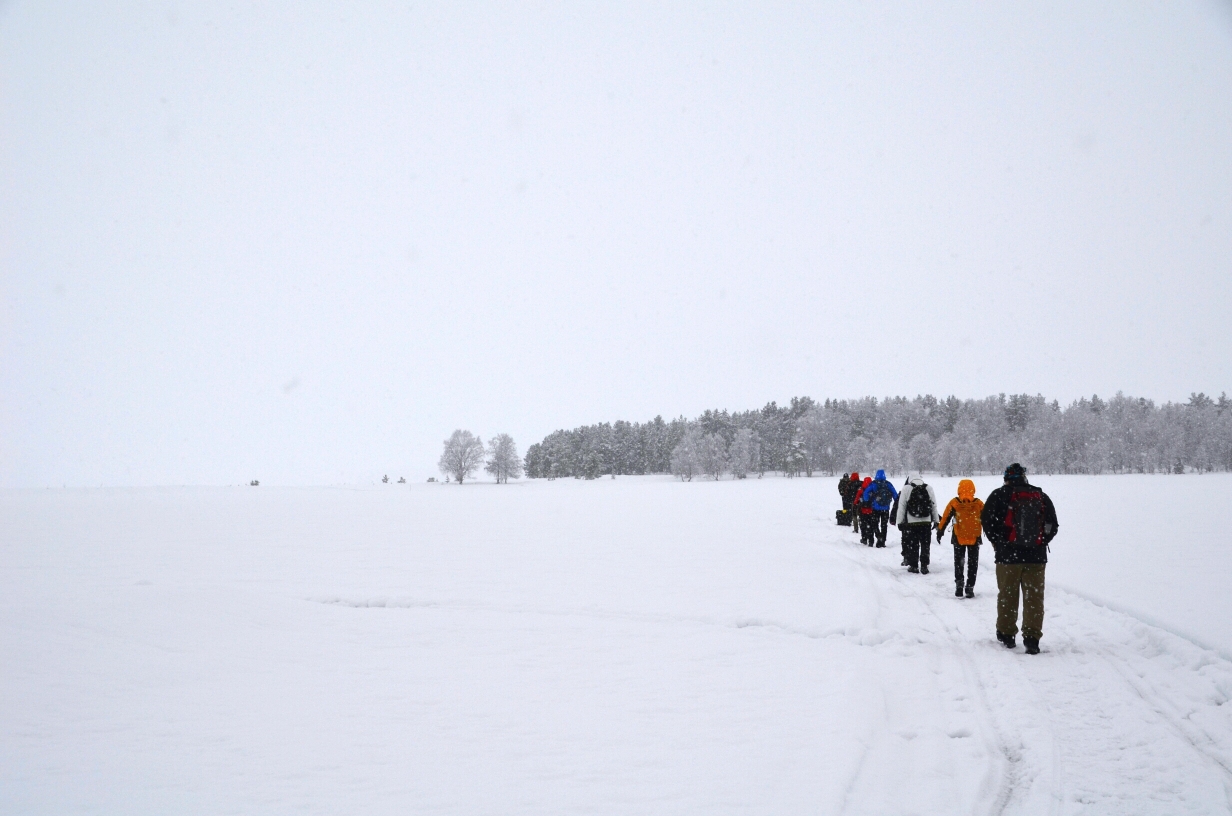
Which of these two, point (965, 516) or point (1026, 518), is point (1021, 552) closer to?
point (1026, 518)

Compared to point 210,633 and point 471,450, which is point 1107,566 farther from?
point 471,450

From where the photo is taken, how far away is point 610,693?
253 inches

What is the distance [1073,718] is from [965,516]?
559 centimetres

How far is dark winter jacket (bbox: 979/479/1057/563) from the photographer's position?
7.67m

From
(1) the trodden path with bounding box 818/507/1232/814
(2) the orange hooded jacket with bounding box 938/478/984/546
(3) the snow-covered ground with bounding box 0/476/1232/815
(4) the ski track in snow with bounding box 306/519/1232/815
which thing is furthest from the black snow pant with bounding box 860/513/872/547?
(1) the trodden path with bounding box 818/507/1232/814

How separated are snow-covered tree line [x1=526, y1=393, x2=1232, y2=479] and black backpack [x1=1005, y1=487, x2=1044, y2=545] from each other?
9842cm

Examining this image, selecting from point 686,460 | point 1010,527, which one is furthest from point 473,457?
point 1010,527

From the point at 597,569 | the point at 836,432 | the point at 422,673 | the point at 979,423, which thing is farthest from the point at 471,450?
the point at 422,673

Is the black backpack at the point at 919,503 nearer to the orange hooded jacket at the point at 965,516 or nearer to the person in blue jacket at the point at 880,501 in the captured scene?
the orange hooded jacket at the point at 965,516

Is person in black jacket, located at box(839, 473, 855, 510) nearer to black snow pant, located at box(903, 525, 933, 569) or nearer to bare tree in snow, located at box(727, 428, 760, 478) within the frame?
black snow pant, located at box(903, 525, 933, 569)

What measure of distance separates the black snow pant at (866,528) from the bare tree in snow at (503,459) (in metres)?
96.0

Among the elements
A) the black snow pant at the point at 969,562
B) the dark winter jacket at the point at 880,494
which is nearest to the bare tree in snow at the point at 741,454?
the dark winter jacket at the point at 880,494

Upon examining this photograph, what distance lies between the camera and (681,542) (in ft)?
63.9

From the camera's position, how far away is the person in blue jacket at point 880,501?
689 inches
